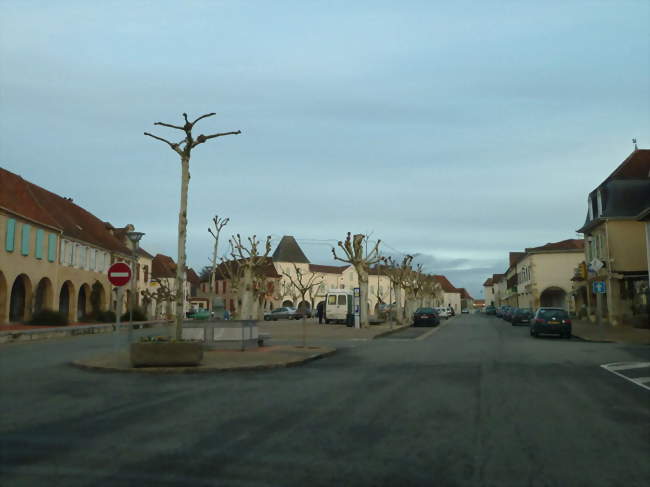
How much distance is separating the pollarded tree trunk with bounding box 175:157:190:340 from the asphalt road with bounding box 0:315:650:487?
6.83 ft

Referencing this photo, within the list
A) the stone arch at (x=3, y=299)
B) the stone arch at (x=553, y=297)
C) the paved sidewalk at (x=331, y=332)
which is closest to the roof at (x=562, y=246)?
the stone arch at (x=553, y=297)

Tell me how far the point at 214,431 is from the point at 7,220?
108 ft

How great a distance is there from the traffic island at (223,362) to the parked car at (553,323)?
1459 cm

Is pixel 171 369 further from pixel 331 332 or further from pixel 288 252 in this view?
pixel 288 252

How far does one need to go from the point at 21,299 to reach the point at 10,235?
555 cm

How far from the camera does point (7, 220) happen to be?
35.8m

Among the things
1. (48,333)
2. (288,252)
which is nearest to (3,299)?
(48,333)

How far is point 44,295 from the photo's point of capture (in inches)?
1674

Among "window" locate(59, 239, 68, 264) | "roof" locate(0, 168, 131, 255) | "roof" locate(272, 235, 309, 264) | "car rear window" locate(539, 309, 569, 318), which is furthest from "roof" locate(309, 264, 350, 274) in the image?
"car rear window" locate(539, 309, 569, 318)

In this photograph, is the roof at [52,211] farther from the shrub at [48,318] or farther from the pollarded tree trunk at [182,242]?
the pollarded tree trunk at [182,242]

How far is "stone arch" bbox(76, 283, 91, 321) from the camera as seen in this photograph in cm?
4938

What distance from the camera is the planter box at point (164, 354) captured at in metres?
14.0

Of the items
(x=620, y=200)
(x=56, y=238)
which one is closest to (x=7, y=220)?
(x=56, y=238)

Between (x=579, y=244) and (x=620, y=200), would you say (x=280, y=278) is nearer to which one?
(x=579, y=244)
